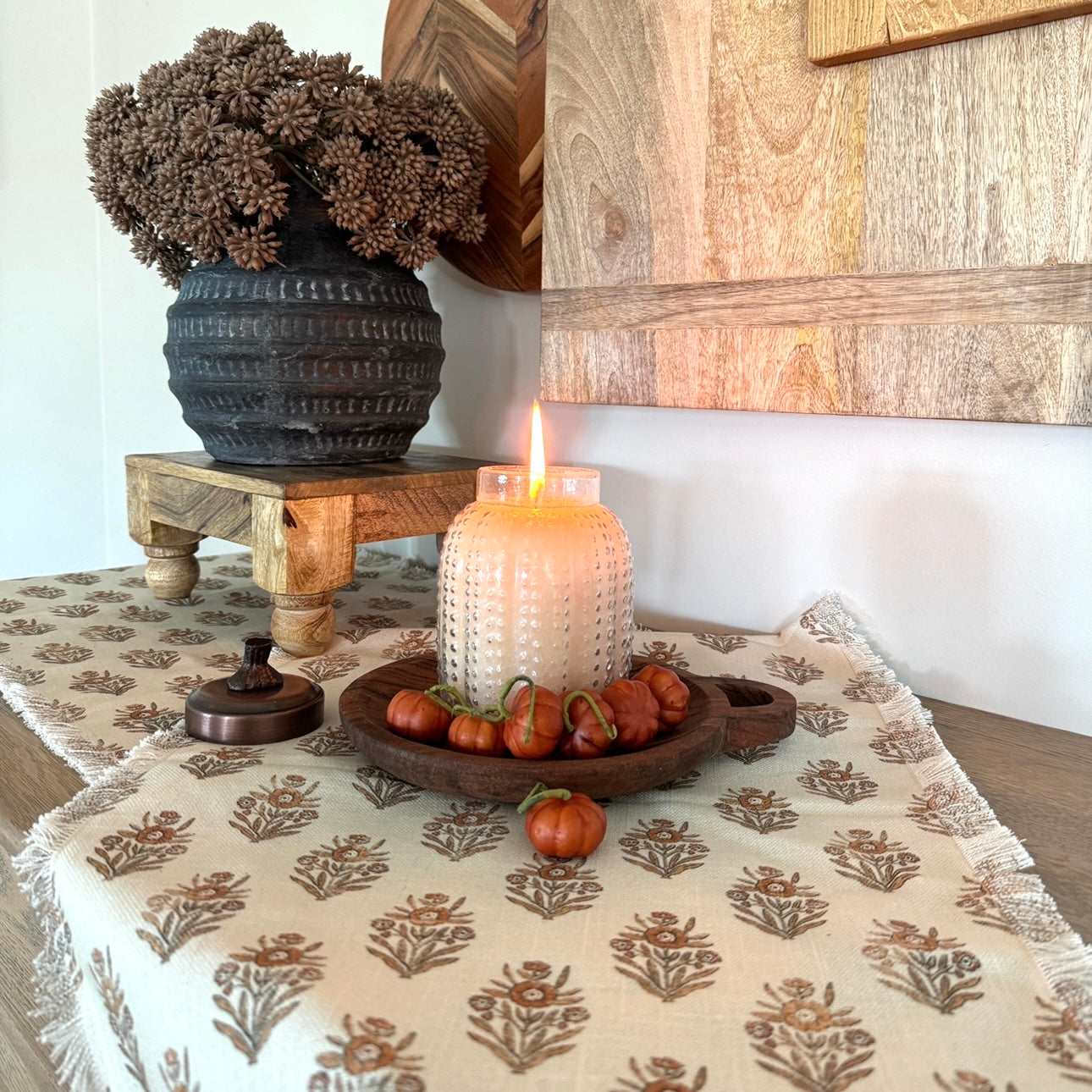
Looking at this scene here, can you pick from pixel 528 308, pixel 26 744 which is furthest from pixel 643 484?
pixel 26 744

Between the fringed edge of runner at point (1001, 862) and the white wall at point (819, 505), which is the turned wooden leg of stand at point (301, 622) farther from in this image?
the fringed edge of runner at point (1001, 862)

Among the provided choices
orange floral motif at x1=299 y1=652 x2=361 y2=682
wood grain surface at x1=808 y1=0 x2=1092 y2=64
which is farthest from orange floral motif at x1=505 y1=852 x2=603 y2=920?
wood grain surface at x1=808 y1=0 x2=1092 y2=64

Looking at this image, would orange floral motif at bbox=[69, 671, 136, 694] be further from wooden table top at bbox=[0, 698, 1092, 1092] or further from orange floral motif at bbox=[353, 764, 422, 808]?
Answer: orange floral motif at bbox=[353, 764, 422, 808]

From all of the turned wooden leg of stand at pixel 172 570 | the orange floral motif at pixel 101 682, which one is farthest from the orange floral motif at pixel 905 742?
the turned wooden leg of stand at pixel 172 570

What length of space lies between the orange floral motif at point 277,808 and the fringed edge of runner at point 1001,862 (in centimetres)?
34

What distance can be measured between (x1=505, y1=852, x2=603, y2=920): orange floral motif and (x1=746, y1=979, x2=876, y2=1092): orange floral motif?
0.10 meters

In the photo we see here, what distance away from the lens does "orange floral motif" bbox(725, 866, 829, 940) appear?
0.42 meters

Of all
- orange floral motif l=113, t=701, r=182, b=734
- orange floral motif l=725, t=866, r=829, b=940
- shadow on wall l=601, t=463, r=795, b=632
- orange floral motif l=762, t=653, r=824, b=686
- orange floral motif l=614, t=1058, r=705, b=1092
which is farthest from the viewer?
shadow on wall l=601, t=463, r=795, b=632

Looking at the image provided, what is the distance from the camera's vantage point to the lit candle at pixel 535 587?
590mm

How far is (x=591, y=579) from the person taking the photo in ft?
1.96

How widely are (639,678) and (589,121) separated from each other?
0.52 m

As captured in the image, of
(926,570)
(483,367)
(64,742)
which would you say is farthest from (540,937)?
(483,367)

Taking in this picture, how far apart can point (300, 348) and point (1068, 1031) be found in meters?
0.71

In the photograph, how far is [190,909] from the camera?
0.42 metres
